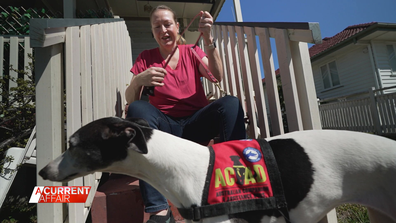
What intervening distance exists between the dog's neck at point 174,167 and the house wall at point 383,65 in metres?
14.2

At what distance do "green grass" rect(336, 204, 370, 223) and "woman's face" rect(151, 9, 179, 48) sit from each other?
A: 2476mm

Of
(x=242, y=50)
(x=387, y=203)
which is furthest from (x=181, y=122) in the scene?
(x=387, y=203)

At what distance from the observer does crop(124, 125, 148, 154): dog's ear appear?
3.47 ft

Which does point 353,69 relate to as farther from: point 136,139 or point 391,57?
point 136,139

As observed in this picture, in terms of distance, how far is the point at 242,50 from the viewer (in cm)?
247

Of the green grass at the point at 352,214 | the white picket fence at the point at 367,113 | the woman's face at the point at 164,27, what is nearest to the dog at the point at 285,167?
the green grass at the point at 352,214

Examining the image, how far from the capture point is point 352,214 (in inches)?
80.3

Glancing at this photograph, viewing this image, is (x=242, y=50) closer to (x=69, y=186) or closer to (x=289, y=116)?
(x=289, y=116)

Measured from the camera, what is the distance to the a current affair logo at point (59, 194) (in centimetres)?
133

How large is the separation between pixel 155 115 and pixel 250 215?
1017mm

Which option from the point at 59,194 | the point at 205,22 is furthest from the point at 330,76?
the point at 59,194

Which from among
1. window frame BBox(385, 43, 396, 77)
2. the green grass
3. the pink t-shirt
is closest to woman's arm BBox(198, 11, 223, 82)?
the pink t-shirt

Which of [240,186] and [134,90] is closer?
[240,186]

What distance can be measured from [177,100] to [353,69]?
14060 millimetres
